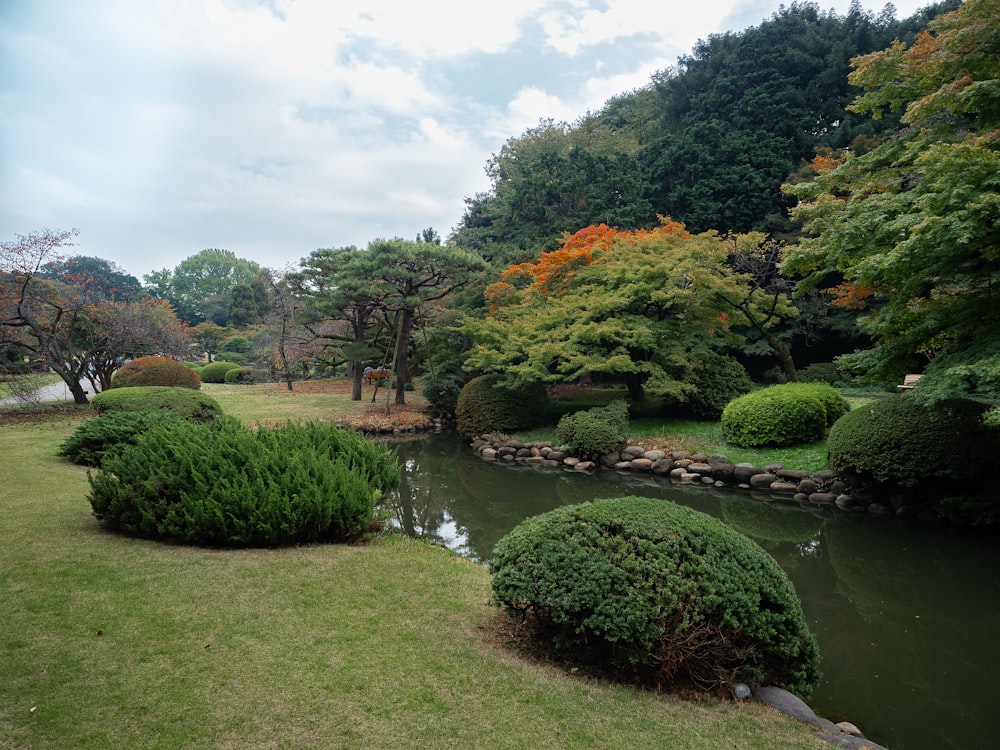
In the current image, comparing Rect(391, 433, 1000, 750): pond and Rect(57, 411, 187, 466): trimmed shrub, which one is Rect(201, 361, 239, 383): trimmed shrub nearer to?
Rect(391, 433, 1000, 750): pond

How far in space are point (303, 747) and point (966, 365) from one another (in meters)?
6.29

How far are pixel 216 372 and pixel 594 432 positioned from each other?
23588mm

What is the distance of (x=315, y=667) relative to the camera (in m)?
2.74

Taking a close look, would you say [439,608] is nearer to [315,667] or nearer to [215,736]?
[315,667]

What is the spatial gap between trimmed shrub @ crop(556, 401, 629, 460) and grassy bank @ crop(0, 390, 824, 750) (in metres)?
6.91

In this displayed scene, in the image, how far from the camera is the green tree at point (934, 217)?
5199mm

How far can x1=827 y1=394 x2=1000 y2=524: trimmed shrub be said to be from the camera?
664cm

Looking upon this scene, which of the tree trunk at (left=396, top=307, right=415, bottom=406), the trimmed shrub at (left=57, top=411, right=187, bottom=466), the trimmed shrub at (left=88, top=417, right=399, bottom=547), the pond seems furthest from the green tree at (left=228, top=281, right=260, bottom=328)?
the trimmed shrub at (left=88, top=417, right=399, bottom=547)

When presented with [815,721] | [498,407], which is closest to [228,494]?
[815,721]

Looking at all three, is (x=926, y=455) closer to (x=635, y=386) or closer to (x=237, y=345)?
(x=635, y=386)

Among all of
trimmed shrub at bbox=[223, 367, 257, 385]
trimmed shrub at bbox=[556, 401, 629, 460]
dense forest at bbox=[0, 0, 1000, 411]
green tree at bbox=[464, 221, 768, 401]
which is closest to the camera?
dense forest at bbox=[0, 0, 1000, 411]

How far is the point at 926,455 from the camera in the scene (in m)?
6.89

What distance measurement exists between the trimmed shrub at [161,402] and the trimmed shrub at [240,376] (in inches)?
660

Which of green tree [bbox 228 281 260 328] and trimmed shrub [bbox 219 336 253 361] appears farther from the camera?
green tree [bbox 228 281 260 328]
